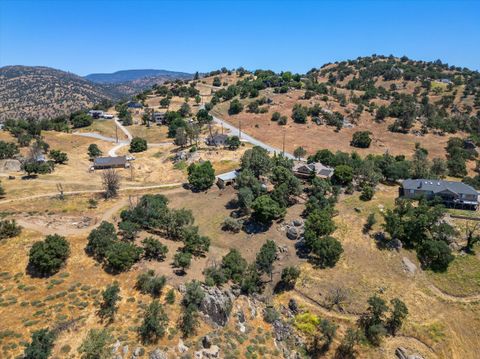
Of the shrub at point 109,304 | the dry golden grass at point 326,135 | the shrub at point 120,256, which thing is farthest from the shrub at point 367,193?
the shrub at point 109,304

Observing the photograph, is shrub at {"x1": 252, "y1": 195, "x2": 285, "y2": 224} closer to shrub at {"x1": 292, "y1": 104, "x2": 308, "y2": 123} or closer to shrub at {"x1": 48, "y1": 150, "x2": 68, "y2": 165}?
shrub at {"x1": 48, "y1": 150, "x2": 68, "y2": 165}

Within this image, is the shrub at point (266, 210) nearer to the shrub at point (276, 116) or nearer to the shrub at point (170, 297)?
the shrub at point (170, 297)

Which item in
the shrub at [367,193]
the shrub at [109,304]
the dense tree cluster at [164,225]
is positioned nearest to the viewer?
the shrub at [109,304]

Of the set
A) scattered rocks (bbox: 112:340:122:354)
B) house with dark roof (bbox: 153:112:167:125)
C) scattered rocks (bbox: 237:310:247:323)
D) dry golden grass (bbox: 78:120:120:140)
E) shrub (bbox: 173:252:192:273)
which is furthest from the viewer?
house with dark roof (bbox: 153:112:167:125)

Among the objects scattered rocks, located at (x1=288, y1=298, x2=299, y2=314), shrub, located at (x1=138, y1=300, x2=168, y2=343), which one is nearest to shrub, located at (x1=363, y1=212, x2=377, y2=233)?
scattered rocks, located at (x1=288, y1=298, x2=299, y2=314)

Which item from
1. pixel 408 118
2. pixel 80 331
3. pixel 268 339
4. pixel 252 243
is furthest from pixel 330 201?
pixel 408 118

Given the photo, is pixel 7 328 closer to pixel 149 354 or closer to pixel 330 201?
pixel 149 354
